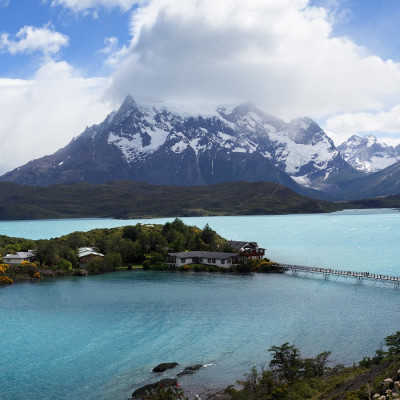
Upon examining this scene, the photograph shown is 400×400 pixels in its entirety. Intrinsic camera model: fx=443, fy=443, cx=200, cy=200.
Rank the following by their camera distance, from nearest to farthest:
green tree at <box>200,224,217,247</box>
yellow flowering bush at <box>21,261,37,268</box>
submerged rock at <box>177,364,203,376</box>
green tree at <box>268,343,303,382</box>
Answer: green tree at <box>268,343,303,382</box> → submerged rock at <box>177,364,203,376</box> → yellow flowering bush at <box>21,261,37,268</box> → green tree at <box>200,224,217,247</box>

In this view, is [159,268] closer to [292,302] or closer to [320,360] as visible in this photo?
[292,302]

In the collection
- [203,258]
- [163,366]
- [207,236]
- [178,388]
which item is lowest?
[163,366]

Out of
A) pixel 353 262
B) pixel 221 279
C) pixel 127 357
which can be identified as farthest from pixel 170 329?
→ pixel 353 262

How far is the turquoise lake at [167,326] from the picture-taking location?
42.5 m

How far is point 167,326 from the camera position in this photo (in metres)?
58.1

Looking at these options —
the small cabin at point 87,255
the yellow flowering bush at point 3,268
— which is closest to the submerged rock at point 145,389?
the yellow flowering bush at point 3,268

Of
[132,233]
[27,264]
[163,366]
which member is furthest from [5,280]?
[163,366]

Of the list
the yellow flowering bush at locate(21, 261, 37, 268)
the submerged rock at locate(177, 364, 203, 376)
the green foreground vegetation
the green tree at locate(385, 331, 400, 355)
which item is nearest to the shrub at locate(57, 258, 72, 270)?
the yellow flowering bush at locate(21, 261, 37, 268)

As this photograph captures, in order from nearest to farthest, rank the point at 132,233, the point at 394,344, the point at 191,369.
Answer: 1. the point at 394,344
2. the point at 191,369
3. the point at 132,233

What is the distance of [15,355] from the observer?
162 ft

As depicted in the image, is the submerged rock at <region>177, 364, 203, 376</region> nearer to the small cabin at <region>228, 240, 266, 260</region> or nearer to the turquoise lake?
the turquoise lake

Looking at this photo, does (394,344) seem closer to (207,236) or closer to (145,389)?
(145,389)

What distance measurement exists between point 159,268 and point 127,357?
61383 mm

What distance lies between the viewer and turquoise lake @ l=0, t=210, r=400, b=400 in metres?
42.5
